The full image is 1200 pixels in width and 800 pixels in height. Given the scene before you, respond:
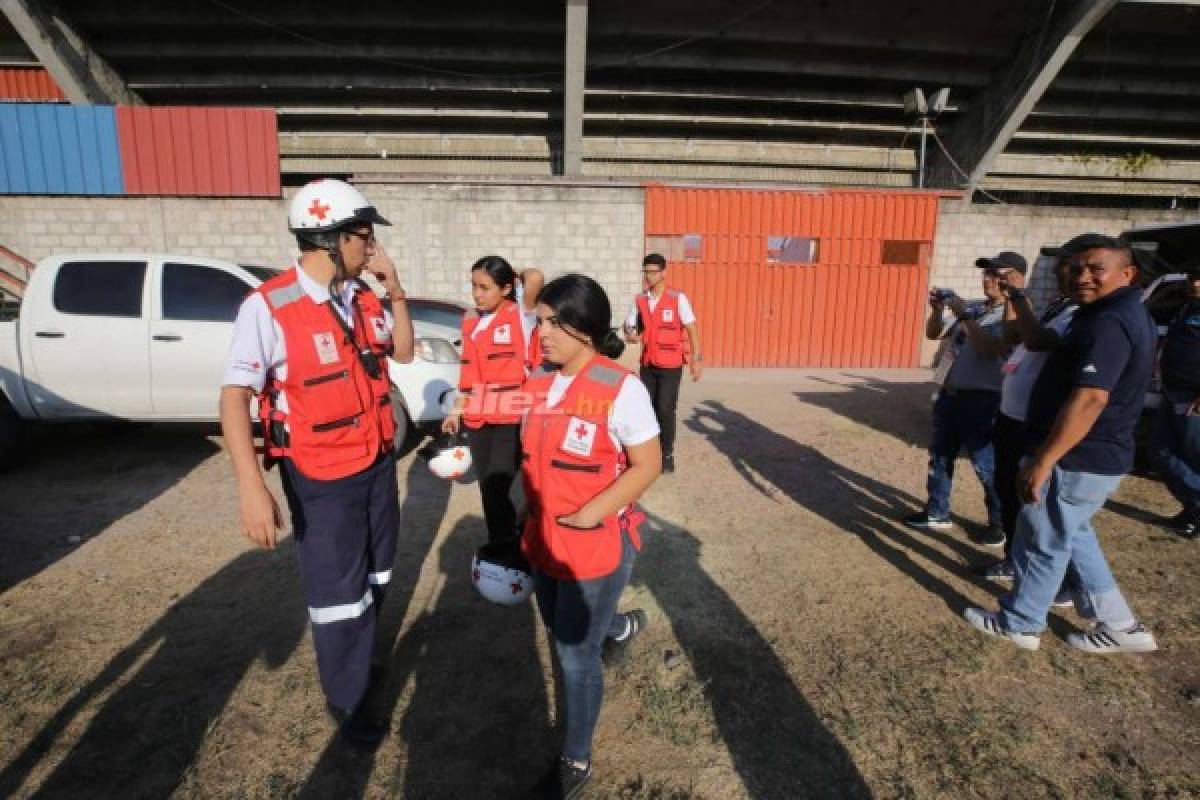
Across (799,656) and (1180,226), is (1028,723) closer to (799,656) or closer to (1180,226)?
(799,656)

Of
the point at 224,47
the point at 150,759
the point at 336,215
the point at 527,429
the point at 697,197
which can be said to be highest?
the point at 224,47

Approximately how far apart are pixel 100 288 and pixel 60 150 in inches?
323

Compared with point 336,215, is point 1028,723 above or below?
below

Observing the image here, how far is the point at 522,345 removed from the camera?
352cm

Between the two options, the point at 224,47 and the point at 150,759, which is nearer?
the point at 150,759

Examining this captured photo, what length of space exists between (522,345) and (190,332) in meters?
3.72

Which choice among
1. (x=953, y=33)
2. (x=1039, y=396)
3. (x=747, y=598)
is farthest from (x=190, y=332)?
(x=953, y=33)

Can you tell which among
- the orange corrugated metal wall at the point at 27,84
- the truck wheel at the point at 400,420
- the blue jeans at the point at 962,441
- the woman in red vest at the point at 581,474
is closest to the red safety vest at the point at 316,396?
the woman in red vest at the point at 581,474

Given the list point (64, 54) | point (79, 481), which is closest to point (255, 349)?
point (79, 481)

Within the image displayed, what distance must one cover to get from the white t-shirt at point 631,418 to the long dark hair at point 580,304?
19 cm

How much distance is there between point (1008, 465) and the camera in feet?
11.7

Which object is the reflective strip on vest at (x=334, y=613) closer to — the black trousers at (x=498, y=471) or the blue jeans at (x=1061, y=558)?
the black trousers at (x=498, y=471)

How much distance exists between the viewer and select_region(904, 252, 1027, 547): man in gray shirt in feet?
12.9

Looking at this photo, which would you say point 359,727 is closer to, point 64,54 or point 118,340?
point 118,340
